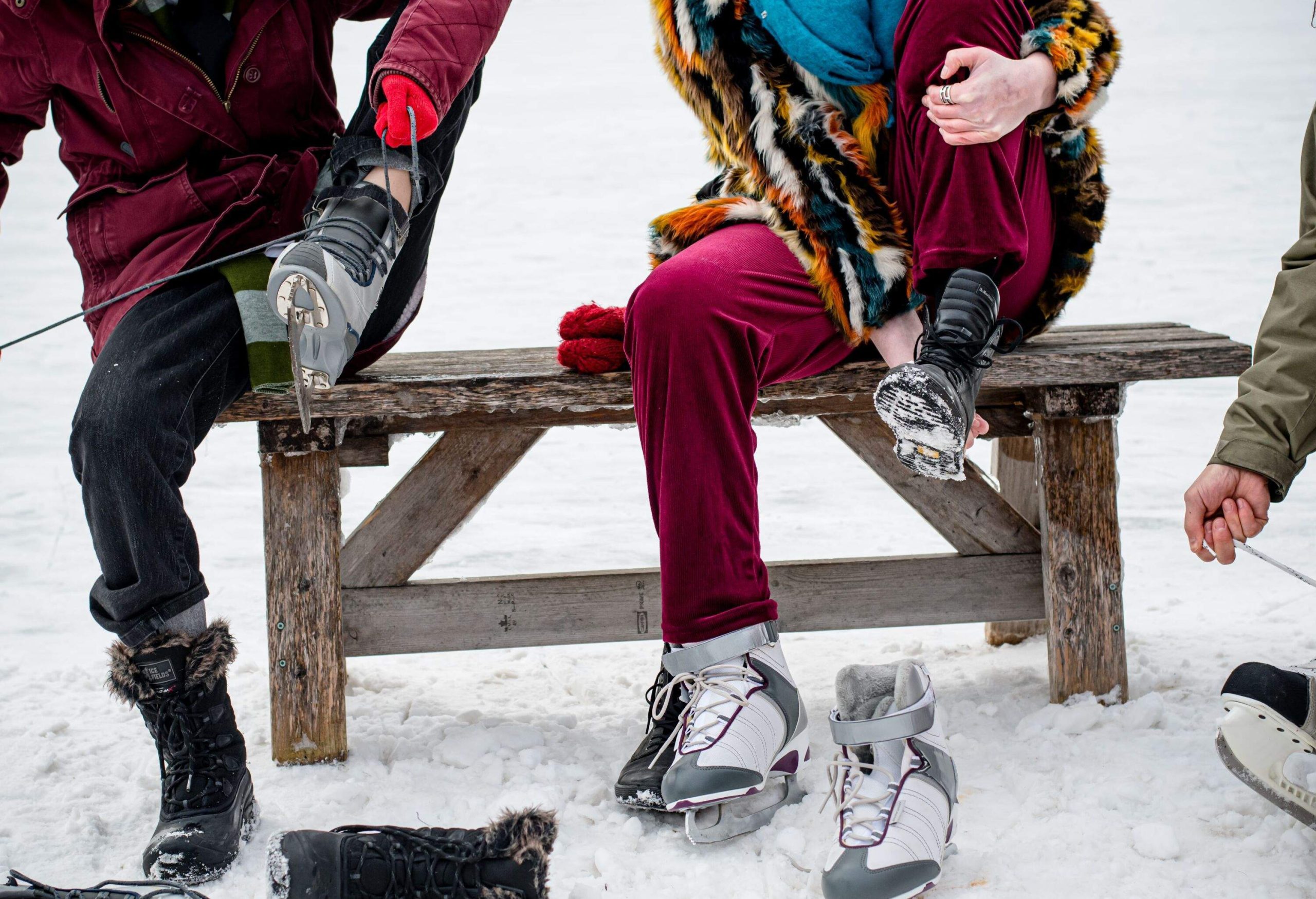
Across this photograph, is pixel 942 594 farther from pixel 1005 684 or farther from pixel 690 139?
pixel 690 139

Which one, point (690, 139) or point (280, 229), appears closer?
point (280, 229)

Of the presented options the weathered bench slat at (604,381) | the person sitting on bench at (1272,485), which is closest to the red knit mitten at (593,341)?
the weathered bench slat at (604,381)

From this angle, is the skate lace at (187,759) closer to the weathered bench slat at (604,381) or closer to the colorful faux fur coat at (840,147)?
the weathered bench slat at (604,381)

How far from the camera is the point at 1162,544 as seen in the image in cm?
318

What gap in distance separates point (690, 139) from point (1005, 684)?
699 centimetres

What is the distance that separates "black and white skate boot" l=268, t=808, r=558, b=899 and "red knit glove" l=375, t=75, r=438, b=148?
2.87ft

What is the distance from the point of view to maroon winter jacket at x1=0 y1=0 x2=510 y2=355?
5.25 ft

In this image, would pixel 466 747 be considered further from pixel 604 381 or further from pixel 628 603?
pixel 604 381

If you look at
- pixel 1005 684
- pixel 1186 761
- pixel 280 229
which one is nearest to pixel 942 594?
pixel 1005 684

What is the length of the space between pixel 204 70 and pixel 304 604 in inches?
32.2

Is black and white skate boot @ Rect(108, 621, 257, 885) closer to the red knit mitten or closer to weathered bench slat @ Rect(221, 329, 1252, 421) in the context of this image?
weathered bench slat @ Rect(221, 329, 1252, 421)

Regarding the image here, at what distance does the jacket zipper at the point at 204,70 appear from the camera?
1607 millimetres

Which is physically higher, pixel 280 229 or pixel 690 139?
pixel 280 229

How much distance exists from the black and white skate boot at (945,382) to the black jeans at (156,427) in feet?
2.50
